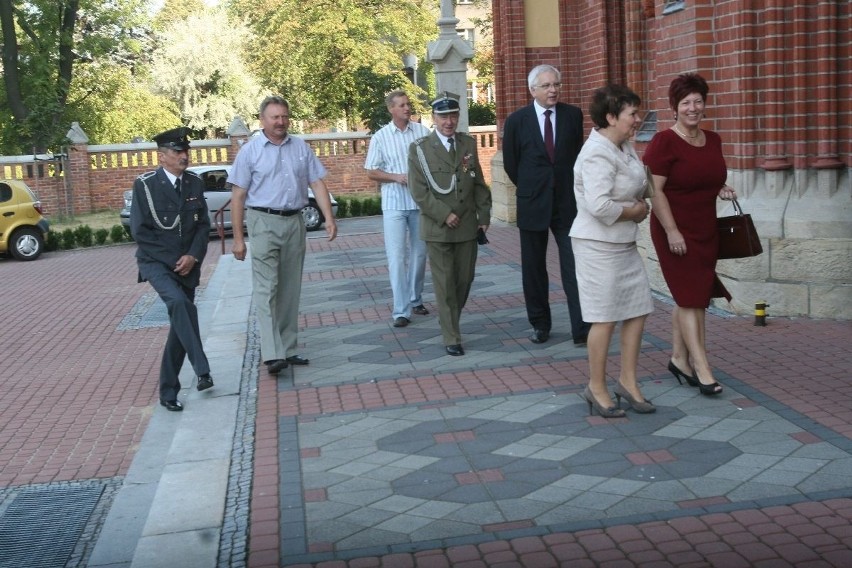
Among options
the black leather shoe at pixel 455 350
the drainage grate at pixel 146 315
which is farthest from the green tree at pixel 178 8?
the black leather shoe at pixel 455 350

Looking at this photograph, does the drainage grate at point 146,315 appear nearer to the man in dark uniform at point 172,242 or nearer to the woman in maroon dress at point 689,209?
the man in dark uniform at point 172,242

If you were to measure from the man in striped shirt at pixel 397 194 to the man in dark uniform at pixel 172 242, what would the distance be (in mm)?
2437

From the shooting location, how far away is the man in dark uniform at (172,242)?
25.5 ft

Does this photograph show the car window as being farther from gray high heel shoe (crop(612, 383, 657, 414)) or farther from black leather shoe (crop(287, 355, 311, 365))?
gray high heel shoe (crop(612, 383, 657, 414))

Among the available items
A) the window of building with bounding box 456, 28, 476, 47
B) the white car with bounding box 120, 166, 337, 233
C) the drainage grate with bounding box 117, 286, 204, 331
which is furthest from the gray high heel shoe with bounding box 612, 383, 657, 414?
the window of building with bounding box 456, 28, 476, 47

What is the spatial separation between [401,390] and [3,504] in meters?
2.55

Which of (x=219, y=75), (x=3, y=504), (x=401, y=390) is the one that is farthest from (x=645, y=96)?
(x=219, y=75)

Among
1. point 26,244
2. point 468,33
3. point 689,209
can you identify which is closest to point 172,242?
point 689,209

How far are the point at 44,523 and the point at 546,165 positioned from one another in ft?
14.9

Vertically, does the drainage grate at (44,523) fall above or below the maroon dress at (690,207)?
below

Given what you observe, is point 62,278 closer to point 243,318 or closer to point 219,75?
point 243,318

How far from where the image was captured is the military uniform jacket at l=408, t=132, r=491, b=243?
8.78m

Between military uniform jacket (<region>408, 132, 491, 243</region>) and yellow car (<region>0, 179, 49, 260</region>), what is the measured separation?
47.4 feet

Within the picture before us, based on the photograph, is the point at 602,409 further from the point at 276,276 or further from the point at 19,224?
the point at 19,224
